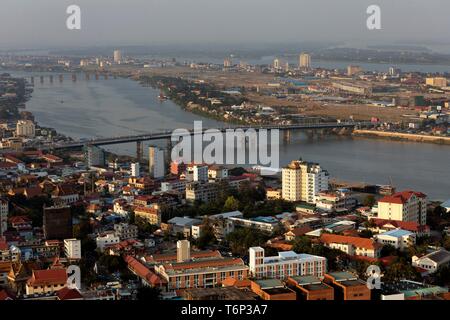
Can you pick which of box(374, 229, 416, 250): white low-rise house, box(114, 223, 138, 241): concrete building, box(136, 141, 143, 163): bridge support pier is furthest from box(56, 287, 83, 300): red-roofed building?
box(136, 141, 143, 163): bridge support pier

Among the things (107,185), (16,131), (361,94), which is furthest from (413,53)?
(107,185)

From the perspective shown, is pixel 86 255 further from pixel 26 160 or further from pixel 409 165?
pixel 409 165

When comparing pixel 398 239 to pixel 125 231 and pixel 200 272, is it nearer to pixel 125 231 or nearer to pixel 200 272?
pixel 200 272

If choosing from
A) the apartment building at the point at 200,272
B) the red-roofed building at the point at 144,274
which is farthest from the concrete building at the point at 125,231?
the apartment building at the point at 200,272

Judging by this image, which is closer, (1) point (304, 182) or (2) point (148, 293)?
(2) point (148, 293)

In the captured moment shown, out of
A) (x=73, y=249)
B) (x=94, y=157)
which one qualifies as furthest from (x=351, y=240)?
(x=94, y=157)

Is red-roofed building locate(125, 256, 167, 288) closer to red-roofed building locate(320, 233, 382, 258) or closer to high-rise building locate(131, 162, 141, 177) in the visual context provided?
red-roofed building locate(320, 233, 382, 258)

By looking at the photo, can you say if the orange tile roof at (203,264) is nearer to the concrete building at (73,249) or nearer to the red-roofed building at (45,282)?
the red-roofed building at (45,282)
